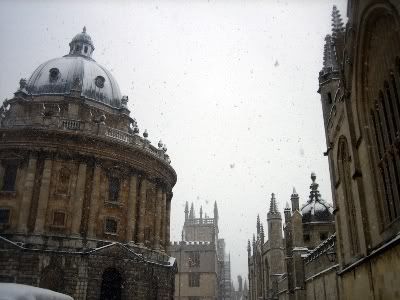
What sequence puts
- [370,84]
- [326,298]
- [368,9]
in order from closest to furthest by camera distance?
1. [368,9]
2. [370,84]
3. [326,298]

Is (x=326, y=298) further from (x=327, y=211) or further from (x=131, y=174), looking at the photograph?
(x=131, y=174)

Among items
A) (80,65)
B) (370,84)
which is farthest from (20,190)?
(370,84)

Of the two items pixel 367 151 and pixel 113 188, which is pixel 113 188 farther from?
pixel 367 151

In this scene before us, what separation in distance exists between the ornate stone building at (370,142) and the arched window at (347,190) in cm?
3

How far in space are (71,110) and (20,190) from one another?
8.64 m

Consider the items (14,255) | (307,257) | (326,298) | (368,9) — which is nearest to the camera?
(368,9)

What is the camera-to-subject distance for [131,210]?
3388 centimetres

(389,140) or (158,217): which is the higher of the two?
(158,217)

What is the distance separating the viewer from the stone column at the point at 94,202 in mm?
Answer: 31188

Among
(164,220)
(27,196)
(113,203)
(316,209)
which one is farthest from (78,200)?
Result: (316,209)

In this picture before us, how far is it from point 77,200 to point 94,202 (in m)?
1.30

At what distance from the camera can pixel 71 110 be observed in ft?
118

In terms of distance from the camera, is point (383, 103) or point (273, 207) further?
point (273, 207)

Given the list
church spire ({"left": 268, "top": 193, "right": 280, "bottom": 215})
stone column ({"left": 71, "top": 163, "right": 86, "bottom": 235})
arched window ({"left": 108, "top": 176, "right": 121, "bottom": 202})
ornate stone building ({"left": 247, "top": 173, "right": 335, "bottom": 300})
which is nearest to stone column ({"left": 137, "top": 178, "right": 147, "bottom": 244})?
arched window ({"left": 108, "top": 176, "right": 121, "bottom": 202})
